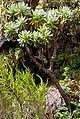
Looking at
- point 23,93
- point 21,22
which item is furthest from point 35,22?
point 23,93

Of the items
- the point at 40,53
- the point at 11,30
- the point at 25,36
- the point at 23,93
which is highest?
the point at 11,30

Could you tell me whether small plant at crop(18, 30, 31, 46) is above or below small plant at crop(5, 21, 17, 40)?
below

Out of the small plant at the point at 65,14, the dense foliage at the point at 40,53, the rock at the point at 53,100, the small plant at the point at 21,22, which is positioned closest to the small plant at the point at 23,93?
the dense foliage at the point at 40,53

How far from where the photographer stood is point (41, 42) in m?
3.28

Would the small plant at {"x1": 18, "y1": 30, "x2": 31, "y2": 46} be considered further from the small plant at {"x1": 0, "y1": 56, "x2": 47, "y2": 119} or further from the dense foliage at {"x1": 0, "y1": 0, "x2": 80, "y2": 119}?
the small plant at {"x1": 0, "y1": 56, "x2": 47, "y2": 119}

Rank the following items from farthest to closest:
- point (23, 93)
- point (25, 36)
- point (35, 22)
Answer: point (35, 22) < point (25, 36) < point (23, 93)

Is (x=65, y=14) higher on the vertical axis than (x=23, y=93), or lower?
higher

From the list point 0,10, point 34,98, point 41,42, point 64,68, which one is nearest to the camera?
point 34,98

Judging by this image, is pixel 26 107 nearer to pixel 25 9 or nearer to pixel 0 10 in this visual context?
pixel 25 9

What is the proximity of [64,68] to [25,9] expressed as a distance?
98cm

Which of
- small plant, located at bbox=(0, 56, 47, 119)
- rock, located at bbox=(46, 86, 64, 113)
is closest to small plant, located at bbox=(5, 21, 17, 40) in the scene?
small plant, located at bbox=(0, 56, 47, 119)

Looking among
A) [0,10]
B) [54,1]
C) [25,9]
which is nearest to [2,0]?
[0,10]

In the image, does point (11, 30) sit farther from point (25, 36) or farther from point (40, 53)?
point (40, 53)

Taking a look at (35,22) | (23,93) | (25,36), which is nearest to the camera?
(23,93)
